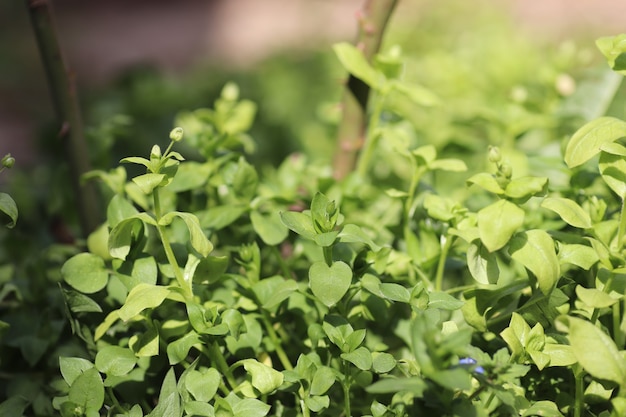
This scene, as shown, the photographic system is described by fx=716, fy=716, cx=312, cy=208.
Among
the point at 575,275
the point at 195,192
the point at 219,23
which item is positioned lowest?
the point at 219,23

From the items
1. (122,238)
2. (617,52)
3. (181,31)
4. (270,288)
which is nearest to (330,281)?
(270,288)

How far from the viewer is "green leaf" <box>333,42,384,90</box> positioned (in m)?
1.08

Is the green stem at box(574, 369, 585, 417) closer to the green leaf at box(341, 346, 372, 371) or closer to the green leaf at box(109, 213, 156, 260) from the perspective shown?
the green leaf at box(341, 346, 372, 371)

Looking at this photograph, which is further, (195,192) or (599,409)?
(195,192)

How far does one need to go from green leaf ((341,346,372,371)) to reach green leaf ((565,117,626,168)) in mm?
309

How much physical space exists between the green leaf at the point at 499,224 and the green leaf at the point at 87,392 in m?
0.45

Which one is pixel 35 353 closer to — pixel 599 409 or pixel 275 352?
pixel 275 352

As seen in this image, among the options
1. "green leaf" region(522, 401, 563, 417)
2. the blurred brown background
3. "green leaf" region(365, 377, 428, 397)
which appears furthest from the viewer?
the blurred brown background

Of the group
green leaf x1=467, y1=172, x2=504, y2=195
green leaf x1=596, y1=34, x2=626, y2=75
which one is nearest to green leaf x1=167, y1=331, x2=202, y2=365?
green leaf x1=467, y1=172, x2=504, y2=195

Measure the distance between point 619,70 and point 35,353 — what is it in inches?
31.0

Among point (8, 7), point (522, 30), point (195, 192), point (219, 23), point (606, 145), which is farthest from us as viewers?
point (219, 23)

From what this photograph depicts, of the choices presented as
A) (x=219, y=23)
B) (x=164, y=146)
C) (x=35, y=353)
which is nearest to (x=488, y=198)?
(x=35, y=353)

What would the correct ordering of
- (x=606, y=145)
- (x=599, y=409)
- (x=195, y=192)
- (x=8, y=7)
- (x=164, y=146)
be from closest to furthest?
(x=606, y=145) < (x=599, y=409) < (x=195, y=192) < (x=164, y=146) < (x=8, y=7)

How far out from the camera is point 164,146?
177 centimetres
